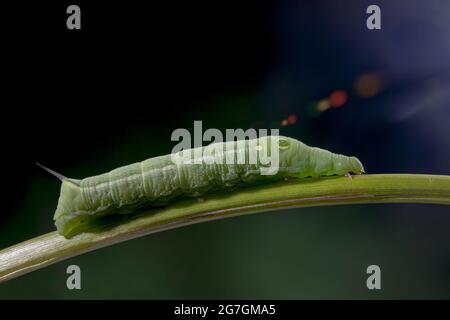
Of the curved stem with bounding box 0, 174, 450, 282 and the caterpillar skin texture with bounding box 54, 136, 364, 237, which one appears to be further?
the caterpillar skin texture with bounding box 54, 136, 364, 237

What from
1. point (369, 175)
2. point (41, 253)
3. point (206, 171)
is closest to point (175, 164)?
point (206, 171)

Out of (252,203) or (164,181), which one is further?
(164,181)

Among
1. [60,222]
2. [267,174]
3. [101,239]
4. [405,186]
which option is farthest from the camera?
[267,174]

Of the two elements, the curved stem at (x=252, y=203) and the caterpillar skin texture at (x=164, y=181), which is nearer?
the curved stem at (x=252, y=203)

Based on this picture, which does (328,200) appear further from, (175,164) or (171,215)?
(175,164)
